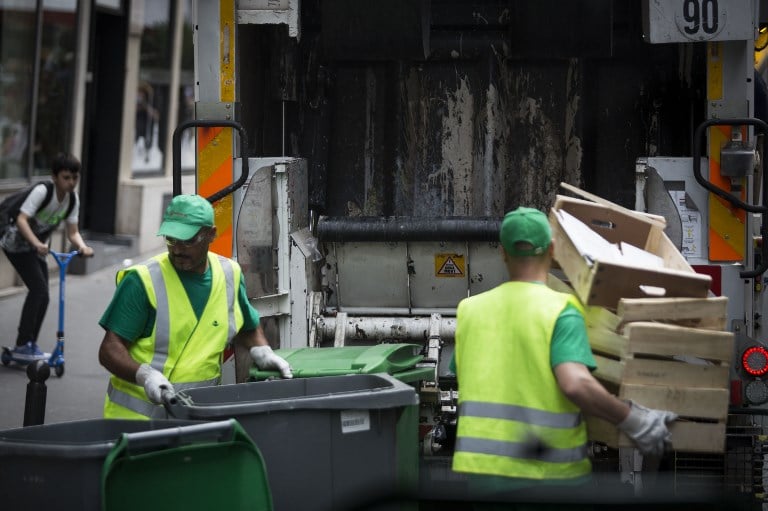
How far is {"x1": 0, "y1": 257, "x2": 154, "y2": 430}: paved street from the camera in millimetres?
8477

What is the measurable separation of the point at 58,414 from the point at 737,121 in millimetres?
4644

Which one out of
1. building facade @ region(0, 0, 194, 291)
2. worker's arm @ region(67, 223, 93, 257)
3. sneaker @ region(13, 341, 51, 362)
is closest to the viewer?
worker's arm @ region(67, 223, 93, 257)

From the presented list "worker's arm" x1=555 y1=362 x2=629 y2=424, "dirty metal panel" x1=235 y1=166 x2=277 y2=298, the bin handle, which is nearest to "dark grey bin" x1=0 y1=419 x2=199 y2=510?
the bin handle

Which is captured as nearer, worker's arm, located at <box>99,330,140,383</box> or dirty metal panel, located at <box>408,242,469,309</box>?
worker's arm, located at <box>99,330,140,383</box>

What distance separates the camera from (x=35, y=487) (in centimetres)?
380

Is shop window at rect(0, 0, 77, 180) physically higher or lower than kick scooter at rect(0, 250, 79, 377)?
higher

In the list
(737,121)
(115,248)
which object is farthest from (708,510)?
(115,248)

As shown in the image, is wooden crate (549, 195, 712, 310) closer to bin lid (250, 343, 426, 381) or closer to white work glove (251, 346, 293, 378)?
bin lid (250, 343, 426, 381)

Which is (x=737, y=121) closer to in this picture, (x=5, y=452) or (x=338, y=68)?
(x=338, y=68)

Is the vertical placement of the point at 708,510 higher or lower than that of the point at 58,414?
higher

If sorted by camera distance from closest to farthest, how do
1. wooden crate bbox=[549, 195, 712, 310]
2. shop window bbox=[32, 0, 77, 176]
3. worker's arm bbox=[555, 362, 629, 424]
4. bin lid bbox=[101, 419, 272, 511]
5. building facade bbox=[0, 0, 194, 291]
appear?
bin lid bbox=[101, 419, 272, 511]
worker's arm bbox=[555, 362, 629, 424]
wooden crate bbox=[549, 195, 712, 310]
building facade bbox=[0, 0, 194, 291]
shop window bbox=[32, 0, 77, 176]

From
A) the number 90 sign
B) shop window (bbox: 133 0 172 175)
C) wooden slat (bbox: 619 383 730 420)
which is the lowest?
wooden slat (bbox: 619 383 730 420)

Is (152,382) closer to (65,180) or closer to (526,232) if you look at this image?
(526,232)

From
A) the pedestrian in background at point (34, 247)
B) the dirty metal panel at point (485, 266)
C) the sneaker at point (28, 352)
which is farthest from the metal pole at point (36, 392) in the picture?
the sneaker at point (28, 352)
